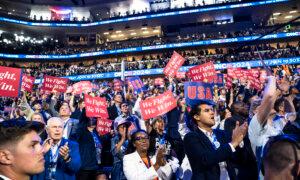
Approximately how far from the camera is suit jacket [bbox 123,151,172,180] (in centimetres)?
367

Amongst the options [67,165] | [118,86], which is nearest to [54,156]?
[67,165]

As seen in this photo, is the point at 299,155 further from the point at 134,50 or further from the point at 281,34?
the point at 134,50

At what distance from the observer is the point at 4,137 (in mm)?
2016

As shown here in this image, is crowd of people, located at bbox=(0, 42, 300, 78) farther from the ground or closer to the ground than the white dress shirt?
farther from the ground


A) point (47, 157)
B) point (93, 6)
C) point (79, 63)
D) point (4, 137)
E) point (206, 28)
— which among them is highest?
point (93, 6)

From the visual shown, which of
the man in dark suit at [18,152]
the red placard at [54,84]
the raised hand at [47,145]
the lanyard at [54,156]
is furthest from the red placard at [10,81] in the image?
the man in dark suit at [18,152]

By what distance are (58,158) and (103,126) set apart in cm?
325

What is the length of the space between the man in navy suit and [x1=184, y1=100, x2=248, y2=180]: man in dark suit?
4.25 ft

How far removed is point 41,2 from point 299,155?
158 ft

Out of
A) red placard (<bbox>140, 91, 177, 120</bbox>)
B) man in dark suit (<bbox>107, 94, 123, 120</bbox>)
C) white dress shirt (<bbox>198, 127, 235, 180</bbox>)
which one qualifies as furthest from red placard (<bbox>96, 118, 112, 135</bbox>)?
white dress shirt (<bbox>198, 127, 235, 180</bbox>)

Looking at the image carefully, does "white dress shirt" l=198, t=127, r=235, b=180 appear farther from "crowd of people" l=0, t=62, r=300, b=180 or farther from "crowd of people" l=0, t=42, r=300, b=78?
"crowd of people" l=0, t=42, r=300, b=78

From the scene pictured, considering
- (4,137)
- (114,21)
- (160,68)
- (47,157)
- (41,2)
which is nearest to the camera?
(4,137)

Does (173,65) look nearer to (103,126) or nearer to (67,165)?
(103,126)

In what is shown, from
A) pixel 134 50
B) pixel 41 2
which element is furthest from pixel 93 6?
pixel 134 50
